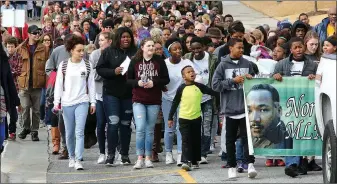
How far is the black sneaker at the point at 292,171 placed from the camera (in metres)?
14.2

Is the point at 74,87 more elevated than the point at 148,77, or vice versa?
the point at 148,77

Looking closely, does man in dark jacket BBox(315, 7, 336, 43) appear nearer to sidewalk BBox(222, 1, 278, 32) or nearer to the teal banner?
the teal banner

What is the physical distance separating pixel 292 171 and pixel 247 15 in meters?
36.6

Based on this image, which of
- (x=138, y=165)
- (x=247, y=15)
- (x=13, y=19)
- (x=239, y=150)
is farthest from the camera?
(x=247, y=15)

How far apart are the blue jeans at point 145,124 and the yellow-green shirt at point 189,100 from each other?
32cm

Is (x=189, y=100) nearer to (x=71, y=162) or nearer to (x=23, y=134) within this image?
(x=71, y=162)

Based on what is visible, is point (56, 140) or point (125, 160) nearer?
point (125, 160)

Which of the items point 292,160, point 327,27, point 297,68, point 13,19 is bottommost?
point 292,160

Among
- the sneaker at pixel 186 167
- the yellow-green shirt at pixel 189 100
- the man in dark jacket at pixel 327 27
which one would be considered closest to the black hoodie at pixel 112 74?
the yellow-green shirt at pixel 189 100

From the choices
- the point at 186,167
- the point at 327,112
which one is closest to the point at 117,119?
the point at 186,167

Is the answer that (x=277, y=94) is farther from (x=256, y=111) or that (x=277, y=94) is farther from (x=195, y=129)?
(x=195, y=129)

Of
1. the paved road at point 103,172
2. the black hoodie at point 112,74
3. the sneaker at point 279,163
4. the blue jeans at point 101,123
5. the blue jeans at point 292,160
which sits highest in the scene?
the black hoodie at point 112,74

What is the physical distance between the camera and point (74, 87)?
15.4 metres

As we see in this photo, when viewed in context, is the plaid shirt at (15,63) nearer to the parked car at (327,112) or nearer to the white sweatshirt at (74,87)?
the white sweatshirt at (74,87)
